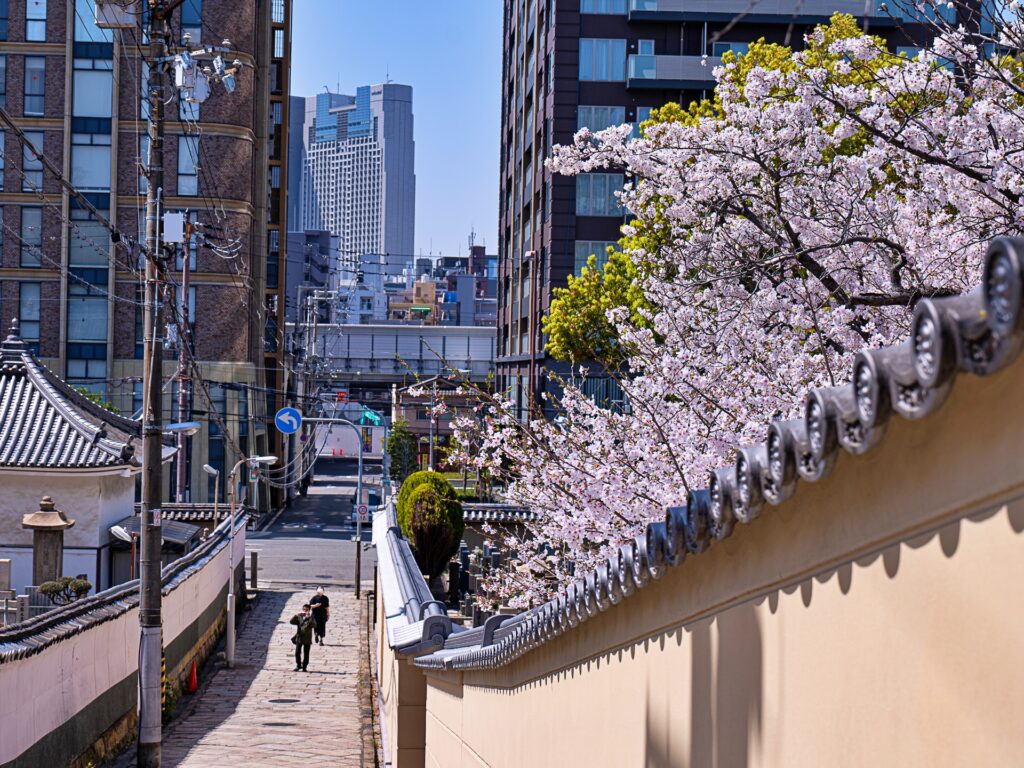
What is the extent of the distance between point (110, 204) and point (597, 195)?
20872 millimetres

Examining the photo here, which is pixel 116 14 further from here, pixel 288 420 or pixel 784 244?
pixel 288 420

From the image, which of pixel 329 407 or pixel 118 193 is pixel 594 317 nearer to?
pixel 118 193

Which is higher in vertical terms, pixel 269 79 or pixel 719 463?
pixel 269 79

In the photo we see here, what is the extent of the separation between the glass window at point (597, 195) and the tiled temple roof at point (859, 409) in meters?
37.9

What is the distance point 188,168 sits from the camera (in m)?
49.8

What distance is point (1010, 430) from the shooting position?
2221mm

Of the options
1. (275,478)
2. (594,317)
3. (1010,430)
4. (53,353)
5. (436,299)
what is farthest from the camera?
(436,299)

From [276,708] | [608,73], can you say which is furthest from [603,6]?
[276,708]

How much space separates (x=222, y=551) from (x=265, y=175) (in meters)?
33.2

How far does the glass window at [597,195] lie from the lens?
41.5 meters

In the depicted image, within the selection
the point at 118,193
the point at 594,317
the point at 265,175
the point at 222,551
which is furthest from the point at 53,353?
the point at 594,317

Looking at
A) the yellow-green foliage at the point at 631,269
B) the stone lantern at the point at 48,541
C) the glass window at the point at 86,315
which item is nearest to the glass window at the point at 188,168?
the glass window at the point at 86,315

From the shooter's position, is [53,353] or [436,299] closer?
[53,353]

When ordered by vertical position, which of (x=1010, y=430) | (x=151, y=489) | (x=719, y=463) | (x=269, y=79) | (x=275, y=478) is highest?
(x=269, y=79)
